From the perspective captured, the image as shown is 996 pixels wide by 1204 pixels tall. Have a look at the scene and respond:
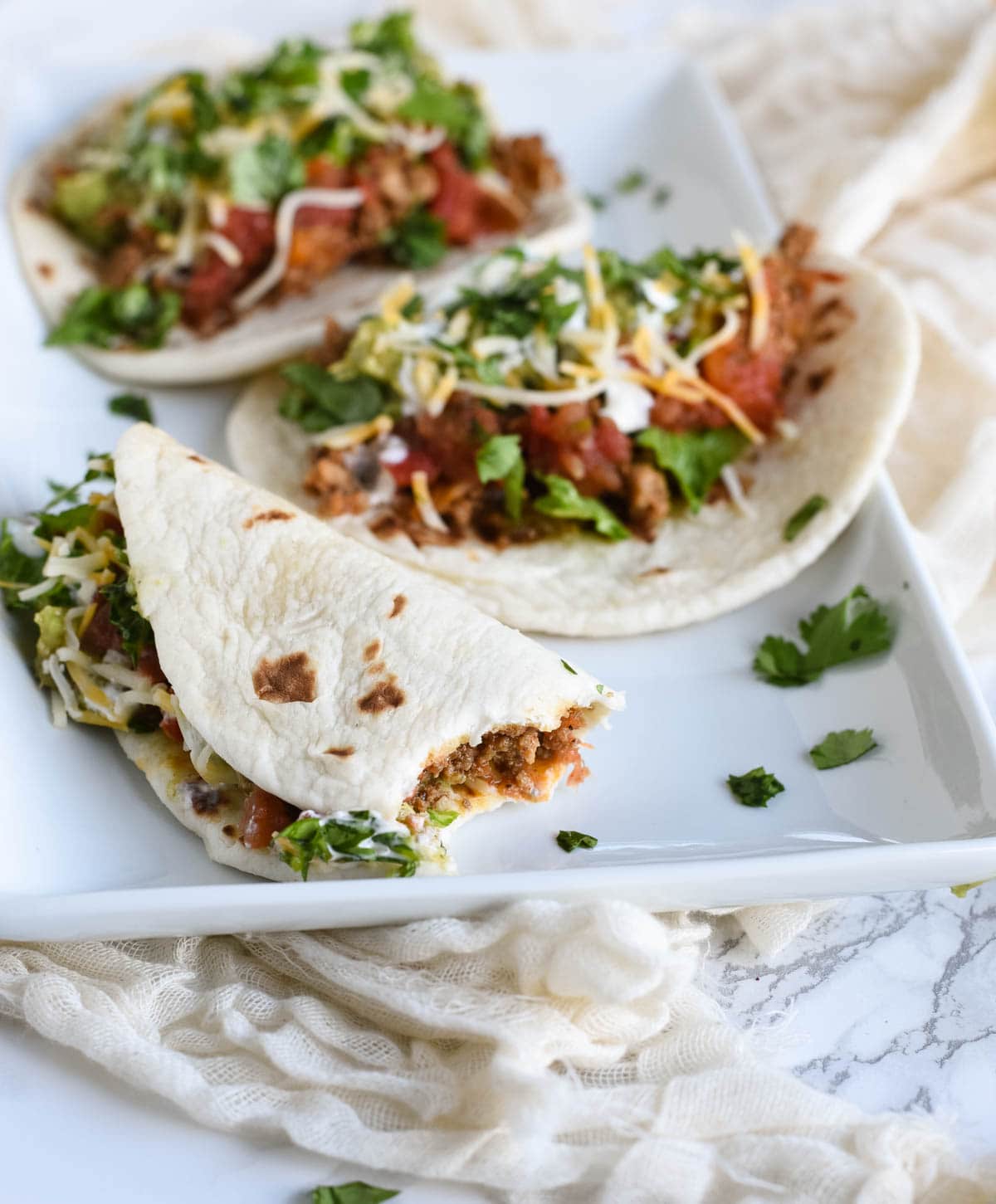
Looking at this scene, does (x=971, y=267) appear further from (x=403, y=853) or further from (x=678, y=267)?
(x=403, y=853)

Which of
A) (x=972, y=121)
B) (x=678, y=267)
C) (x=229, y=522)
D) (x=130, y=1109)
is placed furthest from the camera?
(x=972, y=121)

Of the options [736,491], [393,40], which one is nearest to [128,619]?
[736,491]

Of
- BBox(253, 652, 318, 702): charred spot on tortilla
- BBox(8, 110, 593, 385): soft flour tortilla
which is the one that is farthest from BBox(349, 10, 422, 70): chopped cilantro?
BBox(253, 652, 318, 702): charred spot on tortilla

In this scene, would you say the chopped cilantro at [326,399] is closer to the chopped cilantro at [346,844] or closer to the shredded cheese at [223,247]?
the shredded cheese at [223,247]

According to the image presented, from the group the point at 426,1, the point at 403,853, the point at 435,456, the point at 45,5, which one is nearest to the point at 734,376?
the point at 435,456

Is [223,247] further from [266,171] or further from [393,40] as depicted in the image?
[393,40]

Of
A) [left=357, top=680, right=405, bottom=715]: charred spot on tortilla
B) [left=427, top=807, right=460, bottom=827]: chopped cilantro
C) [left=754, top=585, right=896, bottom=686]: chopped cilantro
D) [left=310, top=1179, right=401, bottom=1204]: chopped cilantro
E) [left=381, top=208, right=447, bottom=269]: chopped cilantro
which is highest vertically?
[left=357, top=680, right=405, bottom=715]: charred spot on tortilla

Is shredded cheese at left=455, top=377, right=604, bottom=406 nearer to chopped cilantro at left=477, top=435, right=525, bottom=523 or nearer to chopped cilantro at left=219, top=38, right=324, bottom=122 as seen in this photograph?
chopped cilantro at left=477, top=435, right=525, bottom=523
